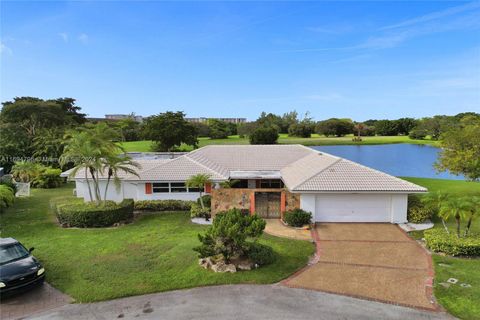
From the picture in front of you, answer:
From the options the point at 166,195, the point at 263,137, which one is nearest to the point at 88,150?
the point at 166,195

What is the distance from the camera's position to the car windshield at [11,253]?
1204 cm

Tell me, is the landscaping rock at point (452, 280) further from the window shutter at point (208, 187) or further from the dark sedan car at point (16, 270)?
the window shutter at point (208, 187)

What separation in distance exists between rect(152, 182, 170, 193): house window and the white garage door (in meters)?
10.8

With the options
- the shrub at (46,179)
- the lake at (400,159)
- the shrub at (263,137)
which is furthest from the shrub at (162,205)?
the shrub at (263,137)

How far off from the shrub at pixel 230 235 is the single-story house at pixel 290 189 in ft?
21.2

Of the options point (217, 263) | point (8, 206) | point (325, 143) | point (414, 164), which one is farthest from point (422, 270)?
point (325, 143)

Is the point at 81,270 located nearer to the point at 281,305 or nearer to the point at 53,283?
the point at 53,283

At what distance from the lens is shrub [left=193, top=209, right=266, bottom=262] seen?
1294cm

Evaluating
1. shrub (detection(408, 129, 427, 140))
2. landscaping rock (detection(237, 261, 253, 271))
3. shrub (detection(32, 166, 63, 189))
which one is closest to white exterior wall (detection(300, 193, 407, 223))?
landscaping rock (detection(237, 261, 253, 271))

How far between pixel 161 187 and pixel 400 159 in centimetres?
4684

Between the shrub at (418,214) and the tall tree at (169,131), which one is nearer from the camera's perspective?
the shrub at (418,214)

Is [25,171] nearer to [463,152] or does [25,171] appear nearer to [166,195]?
[166,195]

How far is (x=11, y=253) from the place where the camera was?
1239cm

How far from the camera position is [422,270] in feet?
43.1
